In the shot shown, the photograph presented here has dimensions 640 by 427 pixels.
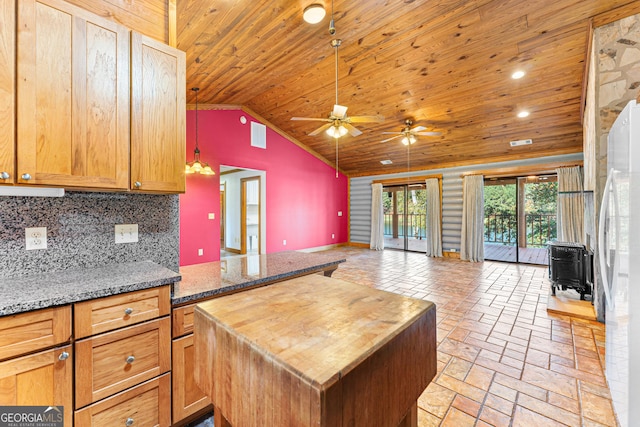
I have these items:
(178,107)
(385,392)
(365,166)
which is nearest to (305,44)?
(178,107)

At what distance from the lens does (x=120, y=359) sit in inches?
49.4

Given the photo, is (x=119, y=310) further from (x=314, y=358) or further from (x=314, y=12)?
(x=314, y=12)

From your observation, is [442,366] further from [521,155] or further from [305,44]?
[521,155]

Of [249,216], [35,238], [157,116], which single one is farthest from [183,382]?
[249,216]

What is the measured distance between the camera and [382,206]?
26.7 feet

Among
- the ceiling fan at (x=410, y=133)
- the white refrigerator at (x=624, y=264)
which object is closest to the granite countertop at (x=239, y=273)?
the white refrigerator at (x=624, y=264)

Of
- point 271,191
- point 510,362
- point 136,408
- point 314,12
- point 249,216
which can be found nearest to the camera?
point 136,408

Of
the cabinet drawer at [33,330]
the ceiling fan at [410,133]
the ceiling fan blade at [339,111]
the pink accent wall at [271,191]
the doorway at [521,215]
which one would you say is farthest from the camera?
the doorway at [521,215]

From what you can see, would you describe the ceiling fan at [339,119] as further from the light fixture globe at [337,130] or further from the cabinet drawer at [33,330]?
the cabinet drawer at [33,330]

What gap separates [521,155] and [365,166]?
12.2 feet

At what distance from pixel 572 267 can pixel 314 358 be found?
4474 millimetres

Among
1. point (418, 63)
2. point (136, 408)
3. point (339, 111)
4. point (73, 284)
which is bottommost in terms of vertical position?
point (136, 408)

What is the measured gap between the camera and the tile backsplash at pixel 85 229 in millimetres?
1389

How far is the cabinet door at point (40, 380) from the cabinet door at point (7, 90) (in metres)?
0.76
